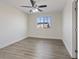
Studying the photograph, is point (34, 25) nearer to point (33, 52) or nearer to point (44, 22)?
point (44, 22)

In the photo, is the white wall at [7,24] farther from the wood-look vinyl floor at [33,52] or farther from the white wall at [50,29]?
the white wall at [50,29]

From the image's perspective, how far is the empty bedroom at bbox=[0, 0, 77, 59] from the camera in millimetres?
4305

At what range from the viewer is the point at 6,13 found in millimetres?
4555

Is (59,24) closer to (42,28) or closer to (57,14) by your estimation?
(57,14)

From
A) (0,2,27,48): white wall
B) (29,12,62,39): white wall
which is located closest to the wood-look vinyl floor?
(0,2,27,48): white wall

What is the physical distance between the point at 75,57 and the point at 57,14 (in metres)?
4.45

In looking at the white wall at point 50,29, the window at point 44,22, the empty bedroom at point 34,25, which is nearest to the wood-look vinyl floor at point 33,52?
the empty bedroom at point 34,25

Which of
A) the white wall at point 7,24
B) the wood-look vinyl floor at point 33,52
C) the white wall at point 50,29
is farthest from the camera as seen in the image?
the white wall at point 50,29

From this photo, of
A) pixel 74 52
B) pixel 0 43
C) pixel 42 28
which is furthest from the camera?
pixel 42 28

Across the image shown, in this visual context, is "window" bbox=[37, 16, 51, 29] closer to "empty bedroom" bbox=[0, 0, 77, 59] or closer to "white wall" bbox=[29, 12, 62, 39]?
"empty bedroom" bbox=[0, 0, 77, 59]

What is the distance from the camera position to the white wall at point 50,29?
681 cm

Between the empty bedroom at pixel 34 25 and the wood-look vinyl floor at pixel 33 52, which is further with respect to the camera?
the empty bedroom at pixel 34 25

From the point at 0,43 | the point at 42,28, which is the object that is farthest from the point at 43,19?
the point at 0,43

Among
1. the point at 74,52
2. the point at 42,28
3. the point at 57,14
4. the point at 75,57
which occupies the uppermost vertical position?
the point at 57,14
